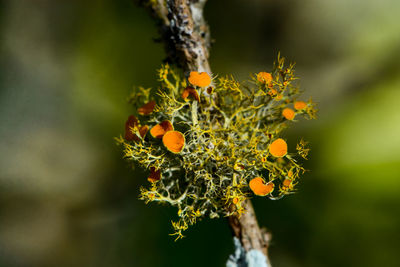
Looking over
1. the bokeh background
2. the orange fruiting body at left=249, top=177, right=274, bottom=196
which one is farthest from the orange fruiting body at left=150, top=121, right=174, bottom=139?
the bokeh background

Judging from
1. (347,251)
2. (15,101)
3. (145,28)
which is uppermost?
(145,28)

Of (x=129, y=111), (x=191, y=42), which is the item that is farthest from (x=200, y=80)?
(x=129, y=111)

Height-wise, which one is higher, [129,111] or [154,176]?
[129,111]

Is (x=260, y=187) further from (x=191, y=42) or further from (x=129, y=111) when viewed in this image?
(x=129, y=111)

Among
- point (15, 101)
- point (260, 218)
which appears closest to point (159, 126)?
point (260, 218)

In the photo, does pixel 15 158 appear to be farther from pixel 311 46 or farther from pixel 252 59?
pixel 311 46

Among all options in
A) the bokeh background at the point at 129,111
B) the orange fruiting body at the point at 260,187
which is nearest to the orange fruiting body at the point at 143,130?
the orange fruiting body at the point at 260,187

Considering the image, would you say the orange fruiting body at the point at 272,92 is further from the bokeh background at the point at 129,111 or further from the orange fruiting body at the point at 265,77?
the bokeh background at the point at 129,111
